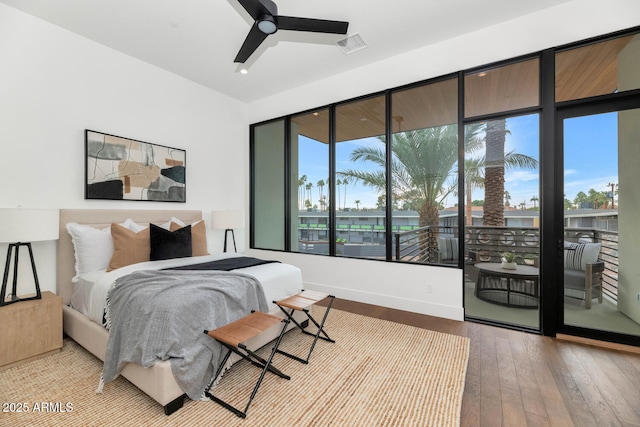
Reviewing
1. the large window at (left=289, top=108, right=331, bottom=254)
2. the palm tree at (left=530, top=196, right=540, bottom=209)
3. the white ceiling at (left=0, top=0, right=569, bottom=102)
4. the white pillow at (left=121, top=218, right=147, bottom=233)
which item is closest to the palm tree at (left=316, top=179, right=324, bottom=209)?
the large window at (left=289, top=108, right=331, bottom=254)

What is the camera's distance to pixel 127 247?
9.66 feet

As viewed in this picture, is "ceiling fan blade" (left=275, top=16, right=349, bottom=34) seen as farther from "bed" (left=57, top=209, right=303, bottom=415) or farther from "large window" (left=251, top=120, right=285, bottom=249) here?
"large window" (left=251, top=120, right=285, bottom=249)

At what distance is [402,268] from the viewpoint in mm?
3605

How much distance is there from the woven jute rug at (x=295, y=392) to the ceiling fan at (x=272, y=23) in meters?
2.83

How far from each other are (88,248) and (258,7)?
2879 millimetres

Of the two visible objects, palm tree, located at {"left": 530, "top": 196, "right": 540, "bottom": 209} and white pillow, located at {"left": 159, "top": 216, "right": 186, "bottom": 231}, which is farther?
white pillow, located at {"left": 159, "top": 216, "right": 186, "bottom": 231}

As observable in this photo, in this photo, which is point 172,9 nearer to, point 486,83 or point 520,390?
point 486,83

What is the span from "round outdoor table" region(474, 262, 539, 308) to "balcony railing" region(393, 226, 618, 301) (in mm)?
98

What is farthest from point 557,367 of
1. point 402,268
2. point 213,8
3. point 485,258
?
point 213,8

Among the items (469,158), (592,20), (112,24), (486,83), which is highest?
(112,24)

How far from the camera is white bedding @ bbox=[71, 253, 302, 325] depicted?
242 centimetres

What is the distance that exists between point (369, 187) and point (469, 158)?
4.30ft

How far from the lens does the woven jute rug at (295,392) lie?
169cm

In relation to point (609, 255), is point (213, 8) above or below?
above
